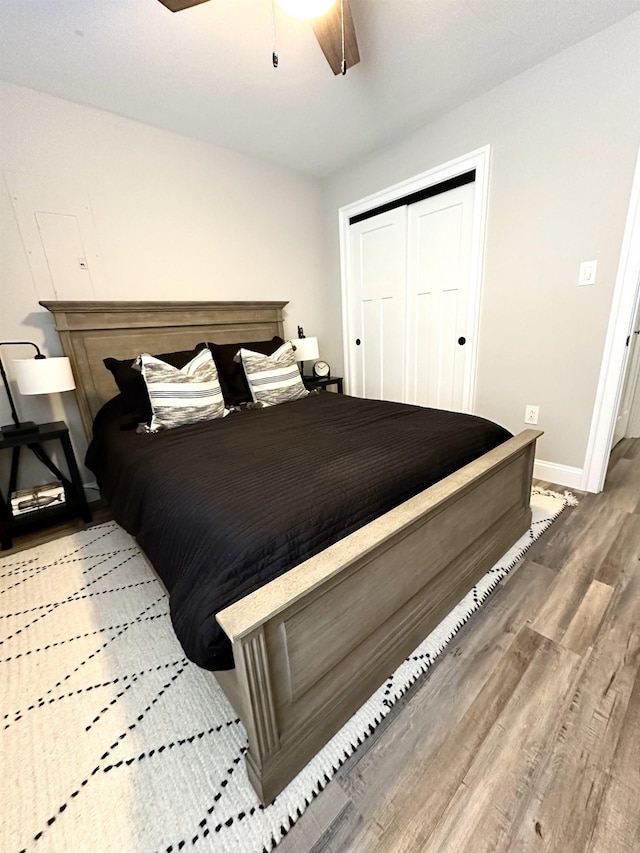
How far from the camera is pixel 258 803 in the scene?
875mm

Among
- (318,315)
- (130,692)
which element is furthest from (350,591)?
(318,315)

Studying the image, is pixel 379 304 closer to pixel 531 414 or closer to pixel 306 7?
pixel 531 414

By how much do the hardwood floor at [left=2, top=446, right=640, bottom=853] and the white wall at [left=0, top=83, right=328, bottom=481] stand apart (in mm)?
2402

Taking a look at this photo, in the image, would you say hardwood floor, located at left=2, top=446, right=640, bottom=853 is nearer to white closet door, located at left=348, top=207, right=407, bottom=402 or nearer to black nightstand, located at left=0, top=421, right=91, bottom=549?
black nightstand, located at left=0, top=421, right=91, bottom=549

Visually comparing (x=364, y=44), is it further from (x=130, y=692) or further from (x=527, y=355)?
(x=130, y=692)

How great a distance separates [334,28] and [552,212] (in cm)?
155

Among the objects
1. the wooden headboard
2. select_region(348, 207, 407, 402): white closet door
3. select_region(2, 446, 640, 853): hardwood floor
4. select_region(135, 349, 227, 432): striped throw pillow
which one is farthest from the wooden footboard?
the wooden headboard

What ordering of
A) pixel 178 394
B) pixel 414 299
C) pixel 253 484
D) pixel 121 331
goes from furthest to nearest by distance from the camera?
pixel 414 299 → pixel 121 331 → pixel 178 394 → pixel 253 484

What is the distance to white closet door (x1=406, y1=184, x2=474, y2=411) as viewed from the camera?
2525 millimetres

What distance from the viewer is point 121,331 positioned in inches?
92.2

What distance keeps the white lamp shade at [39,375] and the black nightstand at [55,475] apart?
0.25 metres

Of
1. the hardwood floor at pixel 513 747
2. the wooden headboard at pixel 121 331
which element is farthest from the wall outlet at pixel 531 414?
the wooden headboard at pixel 121 331

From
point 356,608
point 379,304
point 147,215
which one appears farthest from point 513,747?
point 147,215

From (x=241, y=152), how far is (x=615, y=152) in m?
2.46
